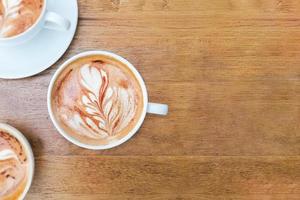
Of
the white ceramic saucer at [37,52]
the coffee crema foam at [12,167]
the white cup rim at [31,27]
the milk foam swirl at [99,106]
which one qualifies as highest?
the white cup rim at [31,27]

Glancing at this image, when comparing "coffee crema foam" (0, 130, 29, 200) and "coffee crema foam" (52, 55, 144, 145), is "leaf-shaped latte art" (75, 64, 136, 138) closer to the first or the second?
"coffee crema foam" (52, 55, 144, 145)

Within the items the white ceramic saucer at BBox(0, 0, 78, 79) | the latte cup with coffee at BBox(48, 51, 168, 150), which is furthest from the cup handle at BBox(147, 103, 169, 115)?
the white ceramic saucer at BBox(0, 0, 78, 79)

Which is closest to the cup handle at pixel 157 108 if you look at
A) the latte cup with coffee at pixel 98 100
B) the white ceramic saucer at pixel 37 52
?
the latte cup with coffee at pixel 98 100

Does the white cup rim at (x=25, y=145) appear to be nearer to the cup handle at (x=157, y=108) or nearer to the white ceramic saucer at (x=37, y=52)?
the white ceramic saucer at (x=37, y=52)

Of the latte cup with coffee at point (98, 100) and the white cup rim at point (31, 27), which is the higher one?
the white cup rim at point (31, 27)

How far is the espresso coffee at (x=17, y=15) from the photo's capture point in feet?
2.66

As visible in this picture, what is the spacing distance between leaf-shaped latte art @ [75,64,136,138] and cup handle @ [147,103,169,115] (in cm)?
5

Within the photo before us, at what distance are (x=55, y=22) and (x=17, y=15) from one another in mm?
75

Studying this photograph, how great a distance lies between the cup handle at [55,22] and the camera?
80 cm

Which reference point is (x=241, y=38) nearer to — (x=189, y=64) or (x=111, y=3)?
(x=189, y=64)

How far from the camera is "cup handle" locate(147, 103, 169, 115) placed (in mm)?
827

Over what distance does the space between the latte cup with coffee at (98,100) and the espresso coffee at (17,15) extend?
0.33 feet

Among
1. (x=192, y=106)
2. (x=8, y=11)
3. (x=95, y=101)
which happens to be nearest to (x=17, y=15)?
(x=8, y=11)

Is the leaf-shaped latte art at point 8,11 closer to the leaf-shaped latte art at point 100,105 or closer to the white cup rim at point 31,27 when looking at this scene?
the white cup rim at point 31,27
